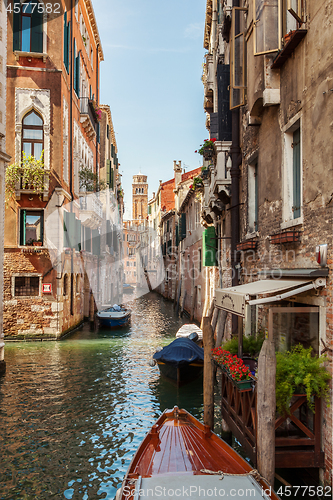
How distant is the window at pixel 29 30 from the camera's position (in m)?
13.8

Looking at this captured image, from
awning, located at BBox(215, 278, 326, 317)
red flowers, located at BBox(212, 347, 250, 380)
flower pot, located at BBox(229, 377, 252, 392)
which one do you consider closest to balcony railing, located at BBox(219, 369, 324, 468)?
flower pot, located at BBox(229, 377, 252, 392)

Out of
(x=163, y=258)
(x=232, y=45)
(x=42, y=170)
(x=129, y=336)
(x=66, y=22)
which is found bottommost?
(x=129, y=336)

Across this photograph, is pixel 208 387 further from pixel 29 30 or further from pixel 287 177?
pixel 29 30

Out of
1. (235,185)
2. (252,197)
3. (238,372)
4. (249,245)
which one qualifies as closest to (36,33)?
(235,185)

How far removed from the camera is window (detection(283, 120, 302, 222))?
5.64m

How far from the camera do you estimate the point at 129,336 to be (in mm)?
16266

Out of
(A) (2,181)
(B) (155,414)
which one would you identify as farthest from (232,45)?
(B) (155,414)

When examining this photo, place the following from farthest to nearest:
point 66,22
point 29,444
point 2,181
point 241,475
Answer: point 66,22, point 2,181, point 29,444, point 241,475

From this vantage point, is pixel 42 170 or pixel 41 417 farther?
pixel 42 170

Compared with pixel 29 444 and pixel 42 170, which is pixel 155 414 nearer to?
pixel 29 444

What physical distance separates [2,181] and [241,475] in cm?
767

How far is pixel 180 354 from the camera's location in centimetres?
941

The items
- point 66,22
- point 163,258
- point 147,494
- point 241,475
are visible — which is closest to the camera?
point 147,494

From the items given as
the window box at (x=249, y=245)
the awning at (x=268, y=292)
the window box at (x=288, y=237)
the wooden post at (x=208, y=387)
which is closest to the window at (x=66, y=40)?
the window box at (x=249, y=245)
